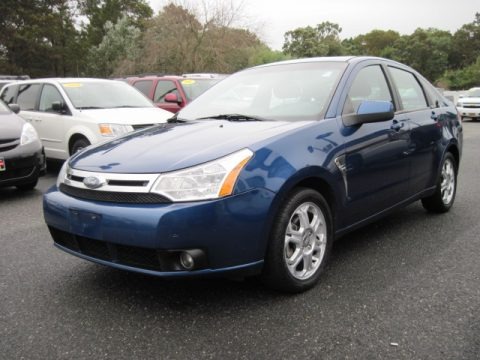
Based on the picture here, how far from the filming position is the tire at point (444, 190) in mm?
4902

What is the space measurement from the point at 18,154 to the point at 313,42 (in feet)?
257

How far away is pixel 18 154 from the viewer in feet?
19.6

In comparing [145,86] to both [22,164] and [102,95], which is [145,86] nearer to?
[102,95]

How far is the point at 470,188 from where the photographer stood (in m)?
6.38

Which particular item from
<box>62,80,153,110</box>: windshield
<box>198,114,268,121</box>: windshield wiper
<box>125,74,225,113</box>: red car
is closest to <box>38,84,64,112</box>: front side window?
<box>62,80,153,110</box>: windshield

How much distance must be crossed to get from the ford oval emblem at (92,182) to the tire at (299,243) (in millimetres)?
1043

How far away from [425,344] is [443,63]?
6723 centimetres

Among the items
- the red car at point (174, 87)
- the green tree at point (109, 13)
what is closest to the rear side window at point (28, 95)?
the red car at point (174, 87)

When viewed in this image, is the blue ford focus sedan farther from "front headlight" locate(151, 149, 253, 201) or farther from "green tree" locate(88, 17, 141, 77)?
"green tree" locate(88, 17, 141, 77)

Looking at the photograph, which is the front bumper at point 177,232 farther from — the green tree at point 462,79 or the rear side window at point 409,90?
the green tree at point 462,79

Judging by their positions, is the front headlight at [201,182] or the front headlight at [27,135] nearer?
the front headlight at [201,182]

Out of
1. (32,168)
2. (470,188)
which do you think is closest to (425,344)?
(470,188)

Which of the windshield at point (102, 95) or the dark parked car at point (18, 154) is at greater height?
the windshield at point (102, 95)

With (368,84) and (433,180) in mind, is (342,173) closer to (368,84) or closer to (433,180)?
(368,84)
